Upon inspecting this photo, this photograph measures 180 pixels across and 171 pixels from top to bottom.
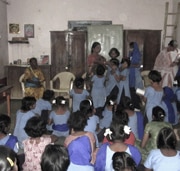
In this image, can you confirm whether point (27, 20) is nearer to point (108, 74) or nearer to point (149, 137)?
point (108, 74)

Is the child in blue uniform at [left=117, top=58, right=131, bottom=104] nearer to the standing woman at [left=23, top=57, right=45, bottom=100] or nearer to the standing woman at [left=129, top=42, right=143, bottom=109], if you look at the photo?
the standing woman at [left=129, top=42, right=143, bottom=109]

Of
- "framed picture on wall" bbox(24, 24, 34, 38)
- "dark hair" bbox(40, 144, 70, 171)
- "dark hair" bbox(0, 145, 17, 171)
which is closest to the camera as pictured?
"dark hair" bbox(0, 145, 17, 171)

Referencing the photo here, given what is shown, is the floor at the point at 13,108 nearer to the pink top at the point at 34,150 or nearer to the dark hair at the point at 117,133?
the pink top at the point at 34,150

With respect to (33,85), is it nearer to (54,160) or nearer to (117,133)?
(117,133)

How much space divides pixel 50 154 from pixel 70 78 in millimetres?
5554

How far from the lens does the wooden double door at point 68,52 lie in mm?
7738

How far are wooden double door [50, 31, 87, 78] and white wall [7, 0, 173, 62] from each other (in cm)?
50

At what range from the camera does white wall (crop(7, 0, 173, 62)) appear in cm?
805

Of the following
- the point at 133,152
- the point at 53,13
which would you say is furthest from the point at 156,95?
the point at 53,13

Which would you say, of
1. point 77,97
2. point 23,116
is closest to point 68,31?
point 77,97

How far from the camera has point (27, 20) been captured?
8.17 m

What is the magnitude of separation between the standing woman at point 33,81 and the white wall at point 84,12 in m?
2.36

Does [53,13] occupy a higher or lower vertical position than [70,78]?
higher

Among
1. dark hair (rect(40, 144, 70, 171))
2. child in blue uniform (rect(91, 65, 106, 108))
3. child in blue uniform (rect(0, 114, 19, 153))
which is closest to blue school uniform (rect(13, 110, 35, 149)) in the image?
child in blue uniform (rect(0, 114, 19, 153))
